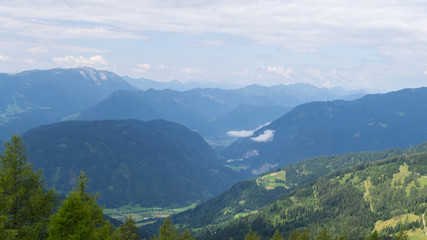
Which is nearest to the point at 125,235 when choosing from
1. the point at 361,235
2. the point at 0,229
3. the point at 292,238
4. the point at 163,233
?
the point at 163,233

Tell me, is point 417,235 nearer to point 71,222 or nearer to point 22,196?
point 71,222

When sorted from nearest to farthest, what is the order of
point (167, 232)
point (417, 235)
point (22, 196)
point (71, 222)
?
point (71, 222) → point (22, 196) → point (167, 232) → point (417, 235)

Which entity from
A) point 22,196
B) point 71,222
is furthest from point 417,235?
point 22,196

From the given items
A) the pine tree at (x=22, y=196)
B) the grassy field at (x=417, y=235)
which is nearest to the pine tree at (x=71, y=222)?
the pine tree at (x=22, y=196)

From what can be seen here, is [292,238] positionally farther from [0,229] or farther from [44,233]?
[0,229]

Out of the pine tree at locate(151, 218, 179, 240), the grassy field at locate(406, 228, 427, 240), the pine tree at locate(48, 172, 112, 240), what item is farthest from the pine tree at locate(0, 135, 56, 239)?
the grassy field at locate(406, 228, 427, 240)

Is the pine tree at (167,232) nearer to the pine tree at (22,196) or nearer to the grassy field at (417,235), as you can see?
the pine tree at (22,196)

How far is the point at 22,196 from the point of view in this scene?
4316 cm

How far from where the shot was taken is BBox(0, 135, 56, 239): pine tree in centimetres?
4112

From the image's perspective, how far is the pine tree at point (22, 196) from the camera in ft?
135

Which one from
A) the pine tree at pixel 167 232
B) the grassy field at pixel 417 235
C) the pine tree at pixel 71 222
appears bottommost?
the grassy field at pixel 417 235

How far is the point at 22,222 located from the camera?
4250 centimetres

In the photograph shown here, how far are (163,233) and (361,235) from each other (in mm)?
138071

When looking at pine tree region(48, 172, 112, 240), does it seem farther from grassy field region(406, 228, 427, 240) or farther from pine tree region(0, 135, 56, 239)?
grassy field region(406, 228, 427, 240)
